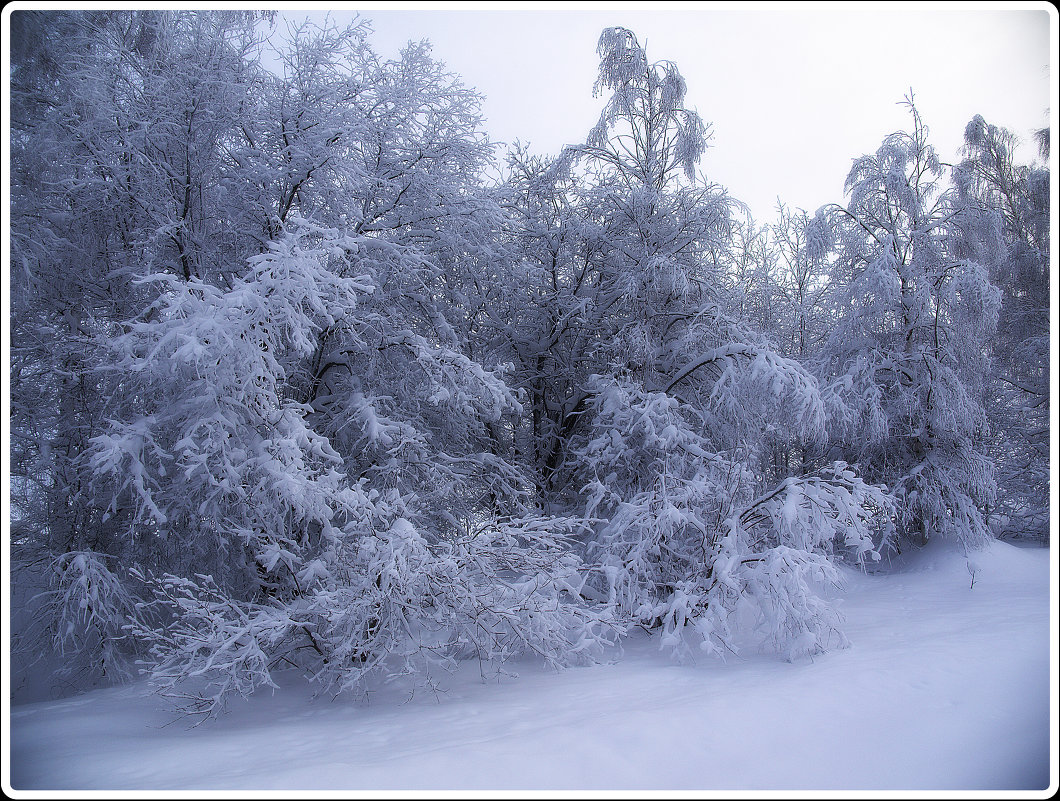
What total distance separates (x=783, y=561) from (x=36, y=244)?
29.9 ft

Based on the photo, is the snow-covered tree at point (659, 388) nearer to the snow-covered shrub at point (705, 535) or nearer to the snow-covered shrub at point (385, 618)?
the snow-covered shrub at point (705, 535)

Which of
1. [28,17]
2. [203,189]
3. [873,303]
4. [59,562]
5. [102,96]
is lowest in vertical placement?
[59,562]

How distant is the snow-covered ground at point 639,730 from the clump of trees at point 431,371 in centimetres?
46

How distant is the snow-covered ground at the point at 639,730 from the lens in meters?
3.61

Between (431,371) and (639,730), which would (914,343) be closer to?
(431,371)

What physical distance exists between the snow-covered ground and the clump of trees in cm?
46

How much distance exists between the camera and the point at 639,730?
13.7 ft

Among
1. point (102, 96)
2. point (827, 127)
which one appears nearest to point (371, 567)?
point (102, 96)

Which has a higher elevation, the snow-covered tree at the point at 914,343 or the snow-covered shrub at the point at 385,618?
the snow-covered tree at the point at 914,343

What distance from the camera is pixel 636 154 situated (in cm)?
1080

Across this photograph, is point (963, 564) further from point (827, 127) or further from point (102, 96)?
point (102, 96)

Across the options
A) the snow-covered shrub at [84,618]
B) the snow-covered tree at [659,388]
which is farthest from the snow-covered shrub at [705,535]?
the snow-covered shrub at [84,618]

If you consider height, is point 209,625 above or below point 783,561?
below

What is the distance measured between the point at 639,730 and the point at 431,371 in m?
5.36
